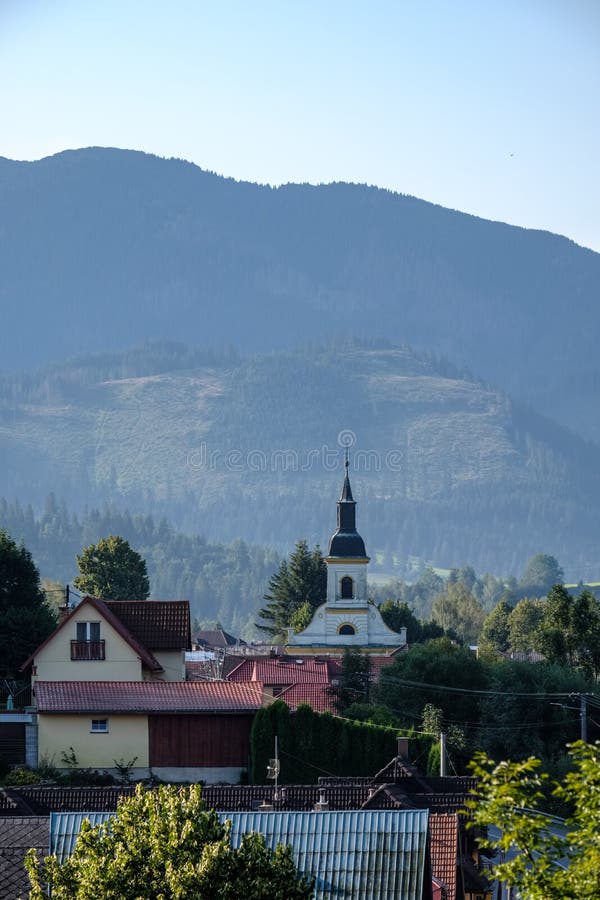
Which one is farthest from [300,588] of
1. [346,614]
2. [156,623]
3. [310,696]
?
[156,623]

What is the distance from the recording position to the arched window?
143500 millimetres

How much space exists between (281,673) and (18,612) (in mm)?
15453

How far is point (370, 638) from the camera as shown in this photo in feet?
454

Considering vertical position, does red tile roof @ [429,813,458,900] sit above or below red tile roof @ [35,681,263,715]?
below

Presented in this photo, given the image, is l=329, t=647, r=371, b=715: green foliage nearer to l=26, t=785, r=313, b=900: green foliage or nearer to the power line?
the power line

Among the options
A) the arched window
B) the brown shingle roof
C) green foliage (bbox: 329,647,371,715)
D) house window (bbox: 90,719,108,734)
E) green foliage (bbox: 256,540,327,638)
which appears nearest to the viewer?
the brown shingle roof

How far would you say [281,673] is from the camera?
287 feet

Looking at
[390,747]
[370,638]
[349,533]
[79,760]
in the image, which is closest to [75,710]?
[79,760]

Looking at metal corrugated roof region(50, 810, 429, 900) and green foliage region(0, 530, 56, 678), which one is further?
green foliage region(0, 530, 56, 678)

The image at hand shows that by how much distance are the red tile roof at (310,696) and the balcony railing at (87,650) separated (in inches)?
430

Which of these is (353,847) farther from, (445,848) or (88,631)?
(88,631)

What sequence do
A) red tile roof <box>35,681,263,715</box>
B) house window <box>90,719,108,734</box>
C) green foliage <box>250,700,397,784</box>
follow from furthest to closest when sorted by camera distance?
house window <box>90,719,108,734</box> → red tile roof <box>35,681,263,715</box> → green foliage <box>250,700,397,784</box>

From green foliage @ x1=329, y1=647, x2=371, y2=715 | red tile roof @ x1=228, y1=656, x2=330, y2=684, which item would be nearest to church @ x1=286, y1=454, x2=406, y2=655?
red tile roof @ x1=228, y1=656, x2=330, y2=684

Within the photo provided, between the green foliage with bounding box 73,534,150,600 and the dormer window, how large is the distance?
43.0 m
